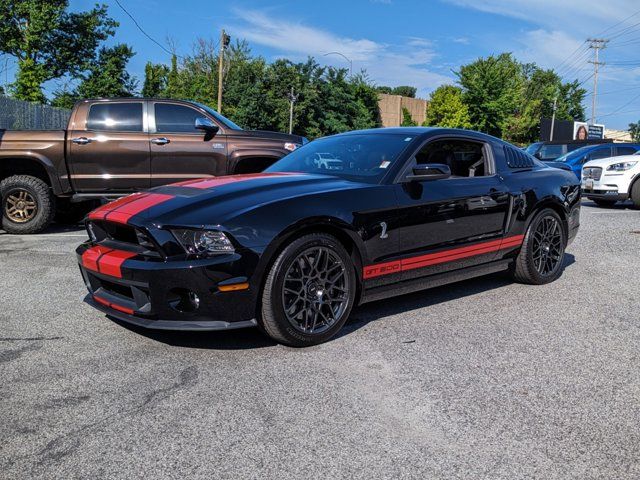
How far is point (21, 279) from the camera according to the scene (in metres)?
5.37

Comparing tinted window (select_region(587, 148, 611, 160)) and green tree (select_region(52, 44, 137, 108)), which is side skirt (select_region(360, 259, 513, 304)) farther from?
green tree (select_region(52, 44, 137, 108))

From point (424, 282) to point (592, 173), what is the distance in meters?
10.7

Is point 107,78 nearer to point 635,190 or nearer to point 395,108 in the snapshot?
point 395,108

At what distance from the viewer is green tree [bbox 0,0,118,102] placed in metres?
38.3

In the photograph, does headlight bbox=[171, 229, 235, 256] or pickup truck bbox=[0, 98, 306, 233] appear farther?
pickup truck bbox=[0, 98, 306, 233]

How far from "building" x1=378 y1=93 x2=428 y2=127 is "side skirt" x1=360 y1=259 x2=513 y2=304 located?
50719mm

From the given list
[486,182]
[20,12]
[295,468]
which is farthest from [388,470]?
[20,12]

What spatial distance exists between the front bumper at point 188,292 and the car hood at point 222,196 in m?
0.25

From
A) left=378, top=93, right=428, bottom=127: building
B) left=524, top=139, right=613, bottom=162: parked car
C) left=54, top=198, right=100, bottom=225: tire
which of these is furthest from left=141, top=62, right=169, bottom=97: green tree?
left=54, top=198, right=100, bottom=225: tire

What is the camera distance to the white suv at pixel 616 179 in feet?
41.7

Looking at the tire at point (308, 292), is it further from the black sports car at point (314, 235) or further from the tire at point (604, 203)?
the tire at point (604, 203)

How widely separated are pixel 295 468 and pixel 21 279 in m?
4.17

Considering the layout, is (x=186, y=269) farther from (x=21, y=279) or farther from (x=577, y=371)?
(x=21, y=279)

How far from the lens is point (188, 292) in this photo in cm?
329
